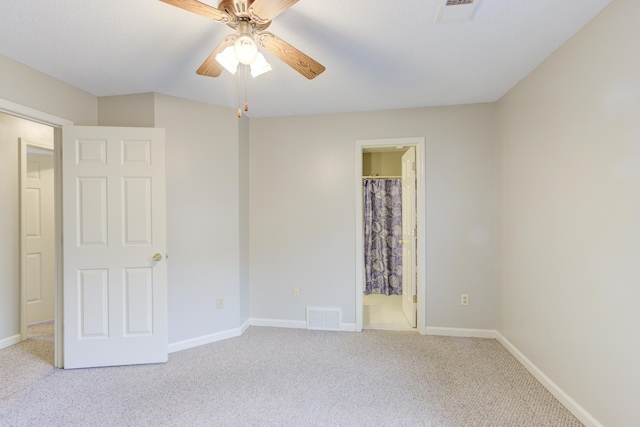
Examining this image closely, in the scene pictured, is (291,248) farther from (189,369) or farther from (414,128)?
(414,128)

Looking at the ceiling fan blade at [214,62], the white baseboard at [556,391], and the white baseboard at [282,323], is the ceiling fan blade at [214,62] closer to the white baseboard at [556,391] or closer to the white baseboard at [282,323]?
the white baseboard at [282,323]

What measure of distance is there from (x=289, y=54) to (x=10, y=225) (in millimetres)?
3386

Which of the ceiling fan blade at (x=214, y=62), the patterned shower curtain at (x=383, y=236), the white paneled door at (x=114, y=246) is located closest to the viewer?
the ceiling fan blade at (x=214, y=62)

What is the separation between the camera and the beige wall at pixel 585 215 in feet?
4.91

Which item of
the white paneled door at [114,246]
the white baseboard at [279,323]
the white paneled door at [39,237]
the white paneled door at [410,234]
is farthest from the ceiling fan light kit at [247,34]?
the white paneled door at [39,237]

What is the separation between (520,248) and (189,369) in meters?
2.91

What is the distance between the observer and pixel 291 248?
133 inches

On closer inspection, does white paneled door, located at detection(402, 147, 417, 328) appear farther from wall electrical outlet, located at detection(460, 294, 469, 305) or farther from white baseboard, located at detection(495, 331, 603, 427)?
white baseboard, located at detection(495, 331, 603, 427)

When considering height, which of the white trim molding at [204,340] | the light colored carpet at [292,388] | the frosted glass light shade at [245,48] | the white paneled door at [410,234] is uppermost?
the frosted glass light shade at [245,48]

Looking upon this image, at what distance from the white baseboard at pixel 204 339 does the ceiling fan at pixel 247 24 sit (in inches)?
95.2

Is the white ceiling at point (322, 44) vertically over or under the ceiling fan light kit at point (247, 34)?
over

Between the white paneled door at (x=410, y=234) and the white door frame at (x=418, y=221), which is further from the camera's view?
the white paneled door at (x=410, y=234)

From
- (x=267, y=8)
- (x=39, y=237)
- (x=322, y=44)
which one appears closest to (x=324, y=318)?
(x=322, y=44)

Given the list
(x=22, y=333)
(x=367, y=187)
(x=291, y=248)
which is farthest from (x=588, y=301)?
(x=22, y=333)
